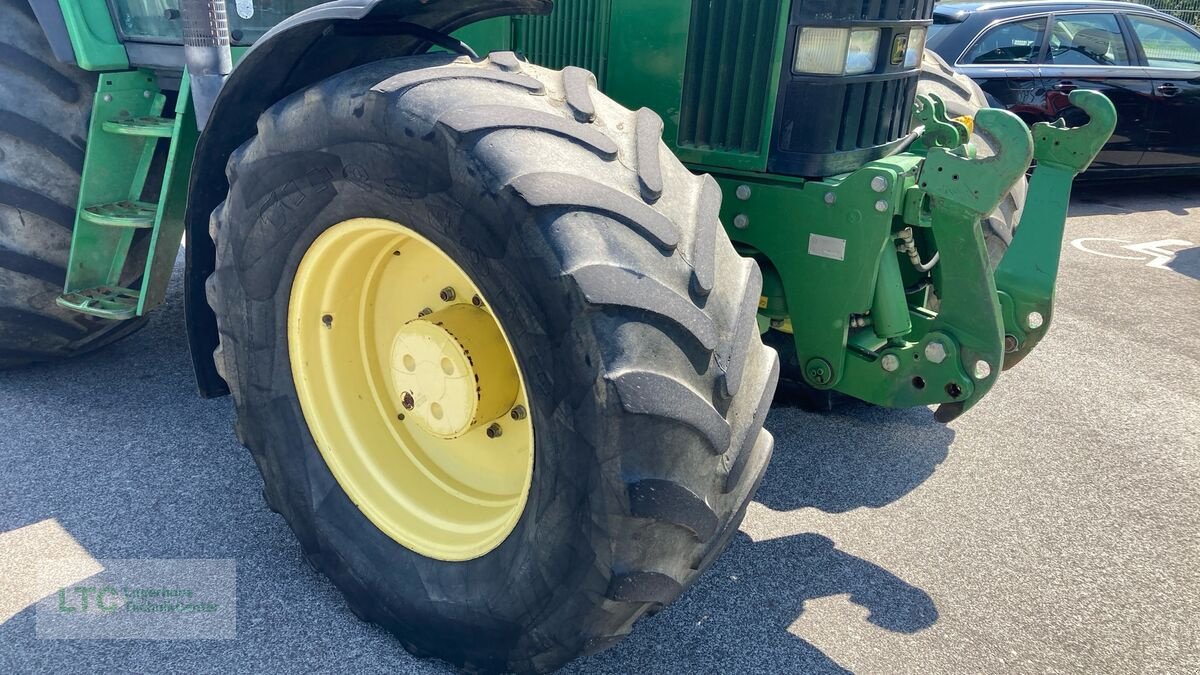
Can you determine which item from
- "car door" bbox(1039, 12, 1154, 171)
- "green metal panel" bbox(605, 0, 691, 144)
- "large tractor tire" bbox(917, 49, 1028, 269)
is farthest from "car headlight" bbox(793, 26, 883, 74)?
"car door" bbox(1039, 12, 1154, 171)

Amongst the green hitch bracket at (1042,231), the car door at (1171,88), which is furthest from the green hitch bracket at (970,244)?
the car door at (1171,88)

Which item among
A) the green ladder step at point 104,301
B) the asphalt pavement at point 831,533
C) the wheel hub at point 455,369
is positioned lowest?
the asphalt pavement at point 831,533

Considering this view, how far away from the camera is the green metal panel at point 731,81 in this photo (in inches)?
89.7

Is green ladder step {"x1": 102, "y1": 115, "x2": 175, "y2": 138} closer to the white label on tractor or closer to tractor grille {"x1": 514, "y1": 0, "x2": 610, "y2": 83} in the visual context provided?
tractor grille {"x1": 514, "y1": 0, "x2": 610, "y2": 83}

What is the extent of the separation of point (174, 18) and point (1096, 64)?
654 centimetres

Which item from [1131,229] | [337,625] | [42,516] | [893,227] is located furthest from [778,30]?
[1131,229]

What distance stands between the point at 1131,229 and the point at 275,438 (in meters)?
6.41

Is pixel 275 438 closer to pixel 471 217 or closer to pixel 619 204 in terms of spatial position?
pixel 471 217

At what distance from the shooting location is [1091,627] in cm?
222

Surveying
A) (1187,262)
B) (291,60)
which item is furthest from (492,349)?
(1187,262)

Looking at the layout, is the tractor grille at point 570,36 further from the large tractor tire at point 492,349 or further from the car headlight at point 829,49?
the large tractor tire at point 492,349

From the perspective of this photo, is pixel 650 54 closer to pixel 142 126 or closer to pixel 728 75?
pixel 728 75

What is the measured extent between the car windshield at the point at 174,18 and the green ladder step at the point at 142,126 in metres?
0.26

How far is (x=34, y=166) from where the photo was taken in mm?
2943
